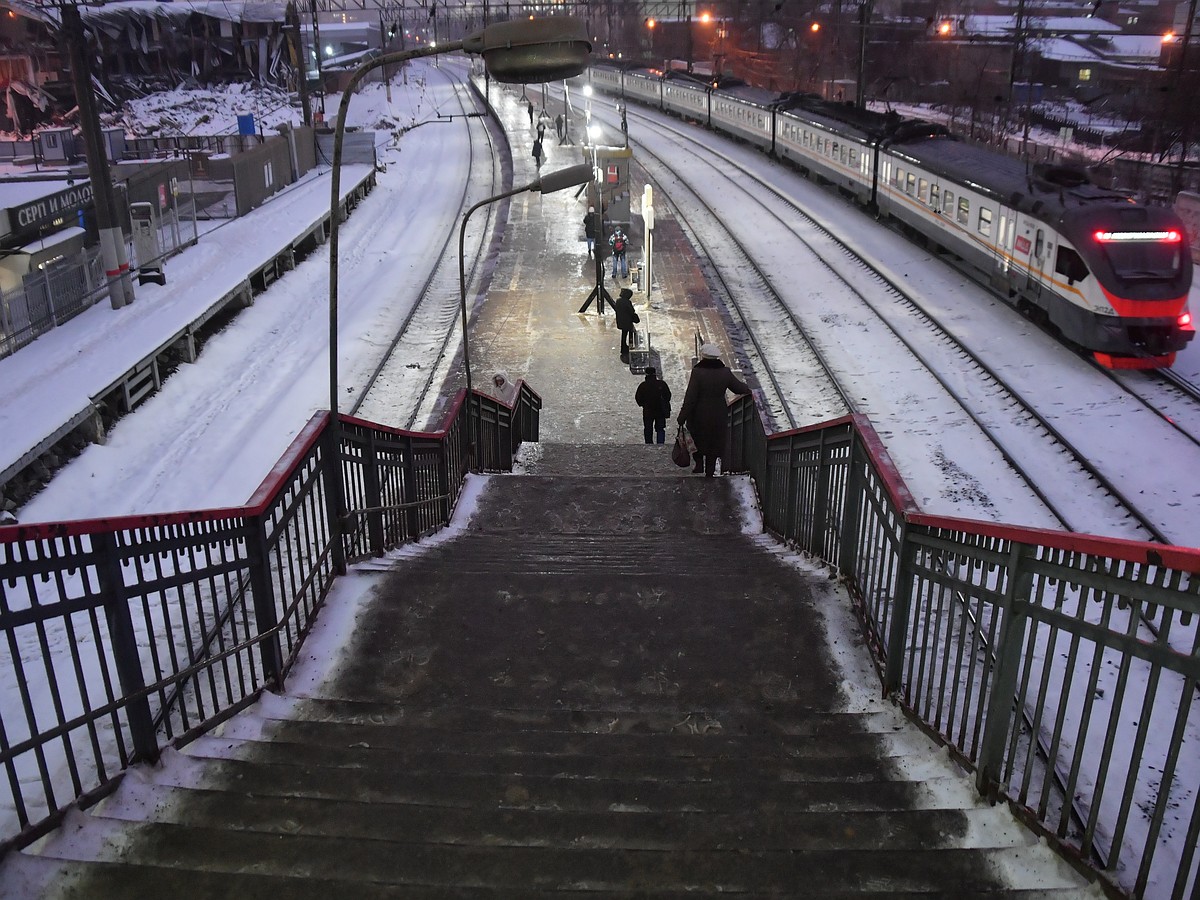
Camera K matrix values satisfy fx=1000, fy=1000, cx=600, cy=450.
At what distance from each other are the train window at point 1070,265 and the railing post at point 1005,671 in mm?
14869

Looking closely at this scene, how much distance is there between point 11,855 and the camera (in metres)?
3.56

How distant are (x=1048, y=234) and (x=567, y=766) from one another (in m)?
16.8

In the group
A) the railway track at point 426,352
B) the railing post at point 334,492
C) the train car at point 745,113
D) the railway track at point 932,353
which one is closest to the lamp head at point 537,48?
the railing post at point 334,492

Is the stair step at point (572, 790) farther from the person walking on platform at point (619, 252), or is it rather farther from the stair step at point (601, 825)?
the person walking on platform at point (619, 252)

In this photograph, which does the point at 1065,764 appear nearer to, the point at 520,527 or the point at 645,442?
the point at 520,527

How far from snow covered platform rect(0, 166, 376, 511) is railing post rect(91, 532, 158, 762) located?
33.7ft

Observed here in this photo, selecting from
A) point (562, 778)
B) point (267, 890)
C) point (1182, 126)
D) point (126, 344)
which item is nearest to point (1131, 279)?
point (562, 778)

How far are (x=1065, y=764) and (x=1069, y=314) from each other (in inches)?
518

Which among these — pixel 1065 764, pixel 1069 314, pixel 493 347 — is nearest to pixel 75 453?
pixel 493 347

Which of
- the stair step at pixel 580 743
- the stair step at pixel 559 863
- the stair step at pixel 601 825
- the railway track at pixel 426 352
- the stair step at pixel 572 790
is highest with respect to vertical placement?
the stair step at pixel 559 863

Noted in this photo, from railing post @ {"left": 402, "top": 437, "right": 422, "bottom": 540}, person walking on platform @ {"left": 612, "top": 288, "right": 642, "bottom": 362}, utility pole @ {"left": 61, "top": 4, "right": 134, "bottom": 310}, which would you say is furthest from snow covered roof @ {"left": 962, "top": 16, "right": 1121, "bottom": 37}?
railing post @ {"left": 402, "top": 437, "right": 422, "bottom": 540}

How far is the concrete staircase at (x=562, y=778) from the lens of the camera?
3.55m

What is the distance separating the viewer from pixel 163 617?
600 centimetres

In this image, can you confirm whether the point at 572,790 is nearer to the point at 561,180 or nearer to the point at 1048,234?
the point at 561,180
